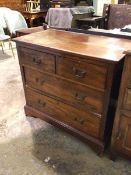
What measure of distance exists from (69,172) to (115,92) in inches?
27.4

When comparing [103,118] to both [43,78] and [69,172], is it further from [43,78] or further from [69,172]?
[43,78]

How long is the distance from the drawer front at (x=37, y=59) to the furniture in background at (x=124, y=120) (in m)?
0.55

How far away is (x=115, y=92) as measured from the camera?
130 cm

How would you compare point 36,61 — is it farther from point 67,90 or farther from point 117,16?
point 117,16

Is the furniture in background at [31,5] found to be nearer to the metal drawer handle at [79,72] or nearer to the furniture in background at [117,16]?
the furniture in background at [117,16]

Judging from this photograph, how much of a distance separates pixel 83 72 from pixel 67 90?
0.25 meters

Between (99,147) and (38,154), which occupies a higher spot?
(99,147)

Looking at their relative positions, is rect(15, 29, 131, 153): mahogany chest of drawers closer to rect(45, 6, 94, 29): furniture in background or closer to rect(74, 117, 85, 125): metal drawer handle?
rect(74, 117, 85, 125): metal drawer handle

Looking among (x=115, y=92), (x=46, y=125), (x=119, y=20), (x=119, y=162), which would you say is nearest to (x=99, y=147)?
(x=119, y=162)

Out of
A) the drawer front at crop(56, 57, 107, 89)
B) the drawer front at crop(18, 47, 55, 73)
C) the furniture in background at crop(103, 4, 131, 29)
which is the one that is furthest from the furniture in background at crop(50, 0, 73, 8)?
the drawer front at crop(56, 57, 107, 89)

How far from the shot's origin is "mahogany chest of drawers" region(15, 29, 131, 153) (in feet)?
3.86

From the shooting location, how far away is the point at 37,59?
1450mm

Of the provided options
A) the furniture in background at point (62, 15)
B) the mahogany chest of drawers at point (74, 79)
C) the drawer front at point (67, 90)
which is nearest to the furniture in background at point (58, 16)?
the furniture in background at point (62, 15)

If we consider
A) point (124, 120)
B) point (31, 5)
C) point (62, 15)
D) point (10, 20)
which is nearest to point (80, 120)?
point (124, 120)
